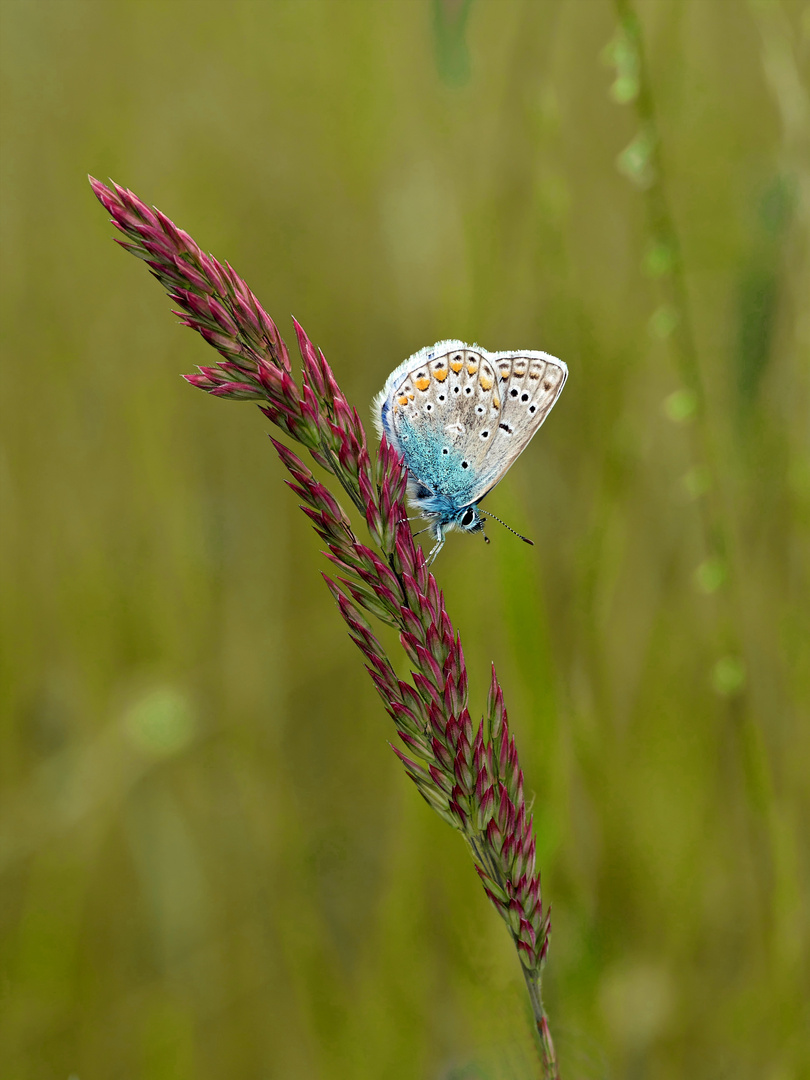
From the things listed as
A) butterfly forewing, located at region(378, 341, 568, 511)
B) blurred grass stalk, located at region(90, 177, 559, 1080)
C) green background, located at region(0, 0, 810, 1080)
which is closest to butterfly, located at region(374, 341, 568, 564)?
butterfly forewing, located at region(378, 341, 568, 511)

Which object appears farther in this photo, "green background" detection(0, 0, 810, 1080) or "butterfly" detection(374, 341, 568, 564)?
"green background" detection(0, 0, 810, 1080)

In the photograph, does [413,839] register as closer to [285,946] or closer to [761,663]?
[285,946]

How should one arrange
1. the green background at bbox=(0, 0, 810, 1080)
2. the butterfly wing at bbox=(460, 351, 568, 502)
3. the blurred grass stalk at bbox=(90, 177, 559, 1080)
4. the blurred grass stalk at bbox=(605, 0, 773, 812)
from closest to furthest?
the blurred grass stalk at bbox=(90, 177, 559, 1080), the blurred grass stalk at bbox=(605, 0, 773, 812), the butterfly wing at bbox=(460, 351, 568, 502), the green background at bbox=(0, 0, 810, 1080)

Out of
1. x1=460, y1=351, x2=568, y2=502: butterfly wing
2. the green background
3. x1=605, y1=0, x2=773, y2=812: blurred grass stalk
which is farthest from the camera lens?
the green background

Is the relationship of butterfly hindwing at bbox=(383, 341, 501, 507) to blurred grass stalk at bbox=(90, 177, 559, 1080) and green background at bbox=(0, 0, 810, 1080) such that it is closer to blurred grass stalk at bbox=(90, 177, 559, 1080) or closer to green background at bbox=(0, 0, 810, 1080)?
green background at bbox=(0, 0, 810, 1080)

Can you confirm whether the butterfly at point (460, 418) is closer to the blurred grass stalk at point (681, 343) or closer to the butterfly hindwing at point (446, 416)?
the butterfly hindwing at point (446, 416)

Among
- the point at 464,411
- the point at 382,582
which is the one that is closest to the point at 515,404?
the point at 464,411

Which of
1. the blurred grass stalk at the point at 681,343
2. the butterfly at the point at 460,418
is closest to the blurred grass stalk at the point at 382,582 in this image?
the butterfly at the point at 460,418
